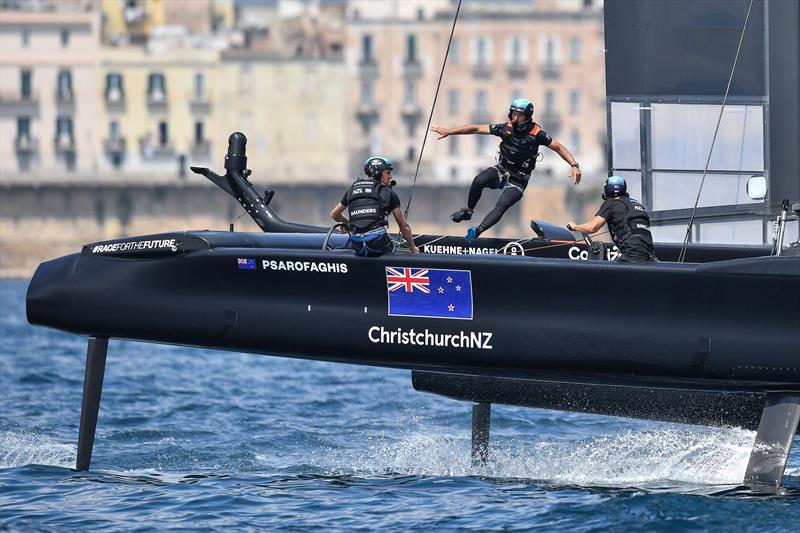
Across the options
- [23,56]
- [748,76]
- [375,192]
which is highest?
[23,56]

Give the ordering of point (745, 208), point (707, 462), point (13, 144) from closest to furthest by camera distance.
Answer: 1. point (707, 462)
2. point (745, 208)
3. point (13, 144)

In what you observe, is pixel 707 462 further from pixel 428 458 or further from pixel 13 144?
pixel 13 144

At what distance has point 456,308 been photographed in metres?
9.54

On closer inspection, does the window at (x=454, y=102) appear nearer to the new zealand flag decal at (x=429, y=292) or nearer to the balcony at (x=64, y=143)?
the balcony at (x=64, y=143)

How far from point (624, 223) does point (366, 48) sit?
6829 cm

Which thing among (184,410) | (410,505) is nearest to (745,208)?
(410,505)

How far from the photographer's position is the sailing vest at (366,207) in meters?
9.77

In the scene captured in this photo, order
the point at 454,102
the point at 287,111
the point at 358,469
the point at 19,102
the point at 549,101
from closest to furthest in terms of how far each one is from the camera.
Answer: the point at 358,469 → the point at 19,102 → the point at 287,111 → the point at 454,102 → the point at 549,101

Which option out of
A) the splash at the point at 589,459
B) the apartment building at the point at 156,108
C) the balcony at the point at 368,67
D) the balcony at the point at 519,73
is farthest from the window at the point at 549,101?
the splash at the point at 589,459

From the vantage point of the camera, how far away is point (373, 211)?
9.77m

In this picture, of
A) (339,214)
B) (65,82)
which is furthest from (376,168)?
(65,82)

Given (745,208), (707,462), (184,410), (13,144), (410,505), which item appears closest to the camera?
(410,505)

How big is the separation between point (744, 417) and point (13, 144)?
66.3m

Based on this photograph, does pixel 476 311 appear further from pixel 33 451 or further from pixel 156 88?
pixel 156 88
